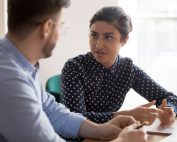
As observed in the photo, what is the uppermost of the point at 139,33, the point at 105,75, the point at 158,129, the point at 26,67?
the point at 26,67

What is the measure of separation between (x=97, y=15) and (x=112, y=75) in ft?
1.18

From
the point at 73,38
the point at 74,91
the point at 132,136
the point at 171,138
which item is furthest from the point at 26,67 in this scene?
the point at 73,38

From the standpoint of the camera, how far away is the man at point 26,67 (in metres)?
1.00

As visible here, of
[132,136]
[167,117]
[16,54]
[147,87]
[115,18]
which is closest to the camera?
[16,54]

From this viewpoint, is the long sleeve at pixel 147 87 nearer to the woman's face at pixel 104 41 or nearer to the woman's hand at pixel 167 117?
the woman's face at pixel 104 41

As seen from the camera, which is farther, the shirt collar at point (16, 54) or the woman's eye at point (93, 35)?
the woman's eye at point (93, 35)

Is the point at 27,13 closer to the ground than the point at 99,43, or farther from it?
farther from it

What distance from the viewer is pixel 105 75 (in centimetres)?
205

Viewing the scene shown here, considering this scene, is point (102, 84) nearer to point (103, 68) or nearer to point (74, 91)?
point (103, 68)

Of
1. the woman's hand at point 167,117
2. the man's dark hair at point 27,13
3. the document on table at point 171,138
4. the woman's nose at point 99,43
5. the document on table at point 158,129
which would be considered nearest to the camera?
the man's dark hair at point 27,13

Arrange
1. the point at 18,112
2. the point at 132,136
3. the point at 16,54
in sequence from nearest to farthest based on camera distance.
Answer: the point at 18,112, the point at 16,54, the point at 132,136

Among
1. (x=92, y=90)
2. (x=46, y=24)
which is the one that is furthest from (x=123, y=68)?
(x=46, y=24)

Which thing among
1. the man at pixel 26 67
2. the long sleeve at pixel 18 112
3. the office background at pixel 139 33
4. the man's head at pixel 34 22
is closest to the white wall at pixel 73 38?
the office background at pixel 139 33

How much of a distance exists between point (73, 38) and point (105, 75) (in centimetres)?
140
